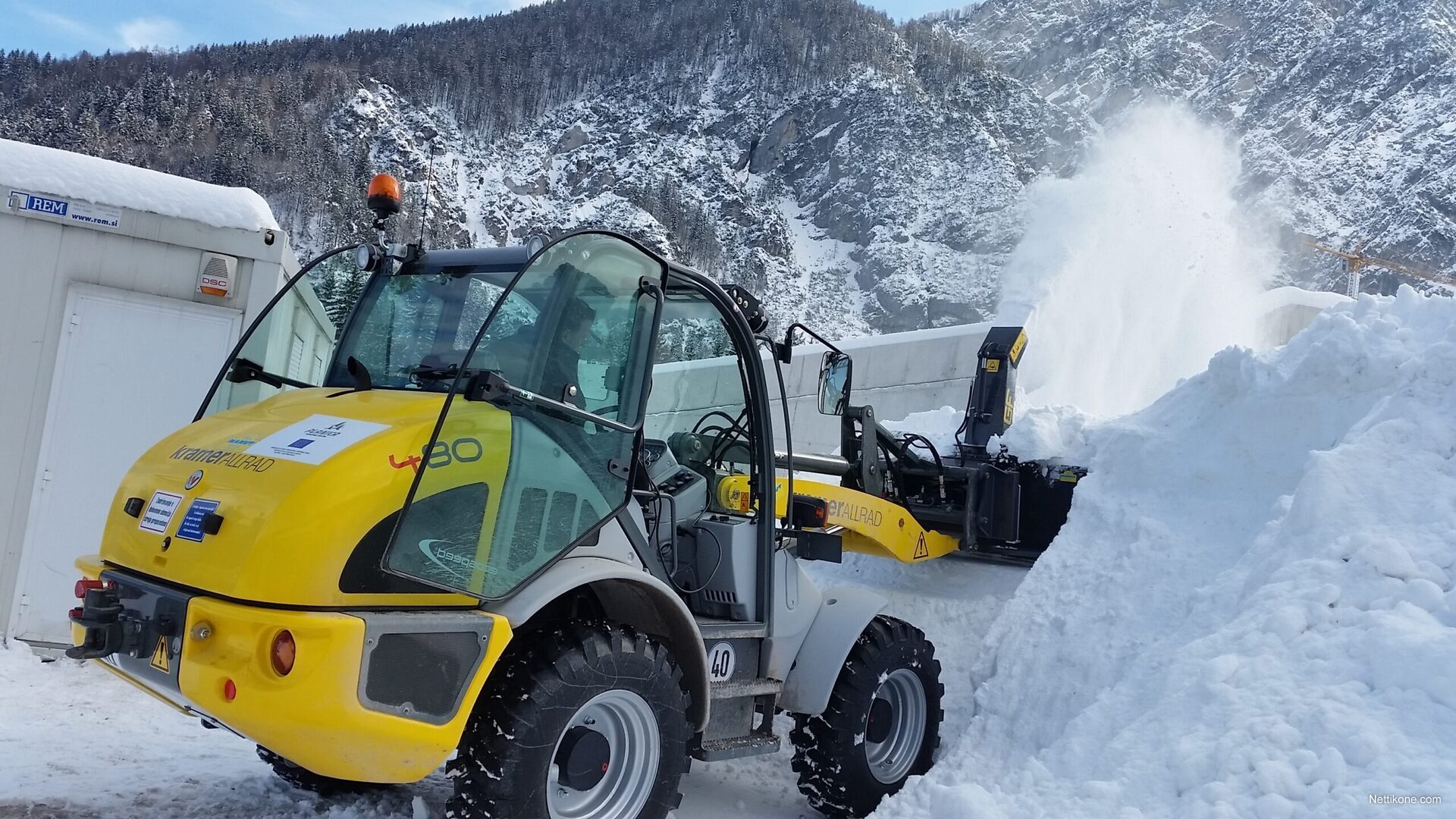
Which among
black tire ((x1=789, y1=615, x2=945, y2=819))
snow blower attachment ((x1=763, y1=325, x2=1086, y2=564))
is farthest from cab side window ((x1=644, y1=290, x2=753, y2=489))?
snow blower attachment ((x1=763, y1=325, x2=1086, y2=564))

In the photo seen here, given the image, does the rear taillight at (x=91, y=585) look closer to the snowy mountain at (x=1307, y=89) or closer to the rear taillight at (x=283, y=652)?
the rear taillight at (x=283, y=652)

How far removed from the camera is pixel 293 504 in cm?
281

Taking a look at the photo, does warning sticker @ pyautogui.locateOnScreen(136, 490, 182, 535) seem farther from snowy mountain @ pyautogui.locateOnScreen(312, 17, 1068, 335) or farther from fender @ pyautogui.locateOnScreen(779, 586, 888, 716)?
snowy mountain @ pyautogui.locateOnScreen(312, 17, 1068, 335)

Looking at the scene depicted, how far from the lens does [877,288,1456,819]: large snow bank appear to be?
345 cm

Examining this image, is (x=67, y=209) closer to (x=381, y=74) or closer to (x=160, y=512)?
(x=160, y=512)

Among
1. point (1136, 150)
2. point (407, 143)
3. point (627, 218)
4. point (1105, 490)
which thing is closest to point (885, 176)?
point (627, 218)

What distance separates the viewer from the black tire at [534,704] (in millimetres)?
3086

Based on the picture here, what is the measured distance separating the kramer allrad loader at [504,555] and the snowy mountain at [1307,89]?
121365mm

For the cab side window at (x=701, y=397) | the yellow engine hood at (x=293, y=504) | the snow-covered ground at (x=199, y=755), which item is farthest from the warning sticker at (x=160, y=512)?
the cab side window at (x=701, y=397)

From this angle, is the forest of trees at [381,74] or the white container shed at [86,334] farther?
the forest of trees at [381,74]

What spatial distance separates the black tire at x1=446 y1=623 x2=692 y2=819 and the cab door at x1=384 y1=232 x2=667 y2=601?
0.28 m

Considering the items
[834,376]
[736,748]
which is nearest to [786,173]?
[834,376]

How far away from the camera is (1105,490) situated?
20.7 feet

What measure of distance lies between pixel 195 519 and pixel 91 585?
1.84 ft
